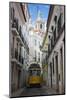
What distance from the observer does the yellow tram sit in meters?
2.46

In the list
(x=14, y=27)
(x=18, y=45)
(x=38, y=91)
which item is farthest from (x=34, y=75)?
(x=14, y=27)

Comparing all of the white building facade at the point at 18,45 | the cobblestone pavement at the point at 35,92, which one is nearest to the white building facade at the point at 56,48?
the cobblestone pavement at the point at 35,92

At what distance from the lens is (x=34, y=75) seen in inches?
97.2

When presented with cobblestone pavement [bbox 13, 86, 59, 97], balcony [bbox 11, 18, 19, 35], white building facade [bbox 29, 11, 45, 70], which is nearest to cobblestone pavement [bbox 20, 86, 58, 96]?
cobblestone pavement [bbox 13, 86, 59, 97]

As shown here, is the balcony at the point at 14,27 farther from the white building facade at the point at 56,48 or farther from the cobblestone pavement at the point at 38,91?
the cobblestone pavement at the point at 38,91

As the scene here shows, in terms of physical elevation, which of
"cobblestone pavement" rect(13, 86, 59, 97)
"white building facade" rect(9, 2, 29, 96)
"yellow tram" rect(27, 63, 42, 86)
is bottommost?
"cobblestone pavement" rect(13, 86, 59, 97)

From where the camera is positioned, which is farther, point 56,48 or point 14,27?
point 56,48

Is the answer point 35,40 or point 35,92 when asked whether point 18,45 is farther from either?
point 35,92

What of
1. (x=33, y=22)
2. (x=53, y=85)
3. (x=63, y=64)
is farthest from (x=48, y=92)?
(x=33, y=22)

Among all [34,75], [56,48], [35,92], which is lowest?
[35,92]

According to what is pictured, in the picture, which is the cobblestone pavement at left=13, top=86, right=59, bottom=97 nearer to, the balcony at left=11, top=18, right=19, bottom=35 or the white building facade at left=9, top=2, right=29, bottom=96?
the white building facade at left=9, top=2, right=29, bottom=96

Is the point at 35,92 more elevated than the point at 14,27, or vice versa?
the point at 14,27

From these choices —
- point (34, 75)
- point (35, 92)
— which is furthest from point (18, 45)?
point (35, 92)

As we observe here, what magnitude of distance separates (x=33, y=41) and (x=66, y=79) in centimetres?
48
